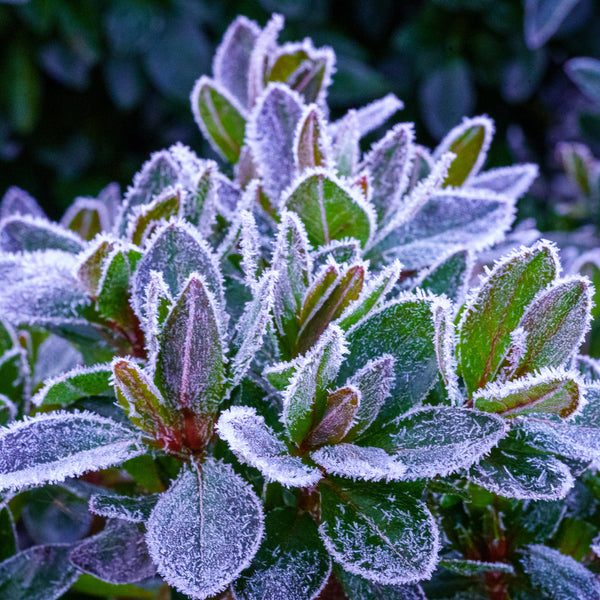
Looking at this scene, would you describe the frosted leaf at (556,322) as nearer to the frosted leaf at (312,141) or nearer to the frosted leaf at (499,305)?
the frosted leaf at (499,305)

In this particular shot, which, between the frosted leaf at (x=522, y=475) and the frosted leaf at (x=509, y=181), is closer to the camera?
the frosted leaf at (x=522, y=475)

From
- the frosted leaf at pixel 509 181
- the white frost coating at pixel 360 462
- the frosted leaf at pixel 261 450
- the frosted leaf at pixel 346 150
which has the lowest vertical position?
the frosted leaf at pixel 261 450

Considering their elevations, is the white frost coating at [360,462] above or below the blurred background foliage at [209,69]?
above

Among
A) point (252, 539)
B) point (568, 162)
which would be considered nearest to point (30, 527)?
point (252, 539)

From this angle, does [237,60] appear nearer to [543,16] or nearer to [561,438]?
[561,438]

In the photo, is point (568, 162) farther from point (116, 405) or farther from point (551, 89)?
point (551, 89)

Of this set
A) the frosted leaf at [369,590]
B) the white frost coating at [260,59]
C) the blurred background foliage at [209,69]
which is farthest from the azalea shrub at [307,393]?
the blurred background foliage at [209,69]

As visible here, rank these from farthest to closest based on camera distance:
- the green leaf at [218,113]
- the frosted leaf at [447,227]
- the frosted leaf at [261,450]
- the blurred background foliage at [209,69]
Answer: the blurred background foliage at [209,69], the green leaf at [218,113], the frosted leaf at [447,227], the frosted leaf at [261,450]
